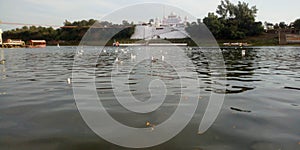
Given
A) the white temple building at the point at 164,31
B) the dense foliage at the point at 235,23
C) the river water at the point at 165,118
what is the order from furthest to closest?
1. the white temple building at the point at 164,31
2. the dense foliage at the point at 235,23
3. the river water at the point at 165,118

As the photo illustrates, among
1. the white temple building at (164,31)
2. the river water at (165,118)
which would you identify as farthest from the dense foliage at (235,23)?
the river water at (165,118)

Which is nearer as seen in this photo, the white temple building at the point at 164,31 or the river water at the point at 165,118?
the river water at the point at 165,118

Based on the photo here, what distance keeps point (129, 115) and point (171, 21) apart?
12675 centimetres

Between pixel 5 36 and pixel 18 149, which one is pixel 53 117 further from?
pixel 5 36

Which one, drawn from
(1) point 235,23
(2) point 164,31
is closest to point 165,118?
(1) point 235,23

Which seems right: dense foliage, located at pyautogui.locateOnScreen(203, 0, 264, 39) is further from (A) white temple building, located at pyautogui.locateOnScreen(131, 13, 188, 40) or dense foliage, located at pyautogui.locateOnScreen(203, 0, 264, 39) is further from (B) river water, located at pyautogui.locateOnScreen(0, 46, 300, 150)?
(B) river water, located at pyautogui.locateOnScreen(0, 46, 300, 150)

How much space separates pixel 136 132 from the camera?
190 inches

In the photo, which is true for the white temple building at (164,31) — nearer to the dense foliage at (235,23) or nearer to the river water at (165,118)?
the dense foliage at (235,23)

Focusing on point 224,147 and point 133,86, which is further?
point 133,86

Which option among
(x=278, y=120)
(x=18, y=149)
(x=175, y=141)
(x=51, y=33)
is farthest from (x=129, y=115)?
(x=51, y=33)

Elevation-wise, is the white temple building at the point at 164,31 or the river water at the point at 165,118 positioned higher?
the white temple building at the point at 164,31

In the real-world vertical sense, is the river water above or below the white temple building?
below

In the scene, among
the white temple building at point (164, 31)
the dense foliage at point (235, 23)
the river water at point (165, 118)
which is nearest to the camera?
the river water at point (165, 118)

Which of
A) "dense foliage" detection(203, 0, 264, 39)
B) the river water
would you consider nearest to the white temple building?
"dense foliage" detection(203, 0, 264, 39)
